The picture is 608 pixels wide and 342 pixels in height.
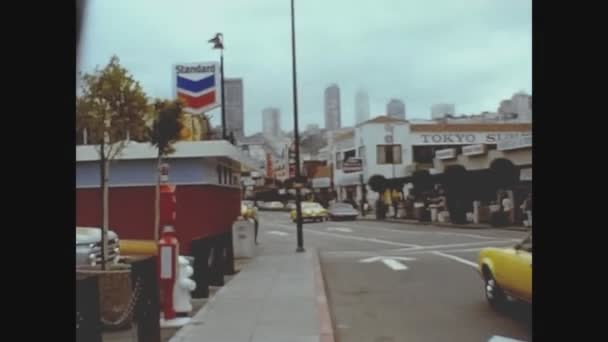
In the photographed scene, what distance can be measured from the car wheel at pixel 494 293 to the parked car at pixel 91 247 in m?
5.08

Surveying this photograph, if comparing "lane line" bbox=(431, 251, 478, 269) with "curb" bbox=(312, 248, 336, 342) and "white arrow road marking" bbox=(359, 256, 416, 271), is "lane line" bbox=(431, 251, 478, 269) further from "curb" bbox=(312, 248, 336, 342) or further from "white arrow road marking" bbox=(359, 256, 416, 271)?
"curb" bbox=(312, 248, 336, 342)

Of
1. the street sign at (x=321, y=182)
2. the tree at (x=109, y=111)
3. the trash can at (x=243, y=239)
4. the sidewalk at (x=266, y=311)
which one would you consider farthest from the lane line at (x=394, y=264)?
the street sign at (x=321, y=182)

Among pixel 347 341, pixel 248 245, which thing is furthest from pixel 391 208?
pixel 347 341

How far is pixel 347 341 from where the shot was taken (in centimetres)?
859

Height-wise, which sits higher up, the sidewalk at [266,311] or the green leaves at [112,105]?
the green leaves at [112,105]

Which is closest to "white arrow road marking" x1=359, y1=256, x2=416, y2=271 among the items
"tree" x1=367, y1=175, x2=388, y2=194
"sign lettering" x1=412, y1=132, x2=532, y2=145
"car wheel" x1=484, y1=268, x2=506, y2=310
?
"car wheel" x1=484, y1=268, x2=506, y2=310

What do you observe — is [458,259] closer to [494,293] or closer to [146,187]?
[146,187]

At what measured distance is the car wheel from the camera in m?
10.0

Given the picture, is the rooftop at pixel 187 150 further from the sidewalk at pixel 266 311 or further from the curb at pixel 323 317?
the curb at pixel 323 317

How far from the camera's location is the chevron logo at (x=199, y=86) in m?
17.9

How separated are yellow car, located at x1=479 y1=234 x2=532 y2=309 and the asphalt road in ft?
0.80

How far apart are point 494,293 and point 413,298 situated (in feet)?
6.91
